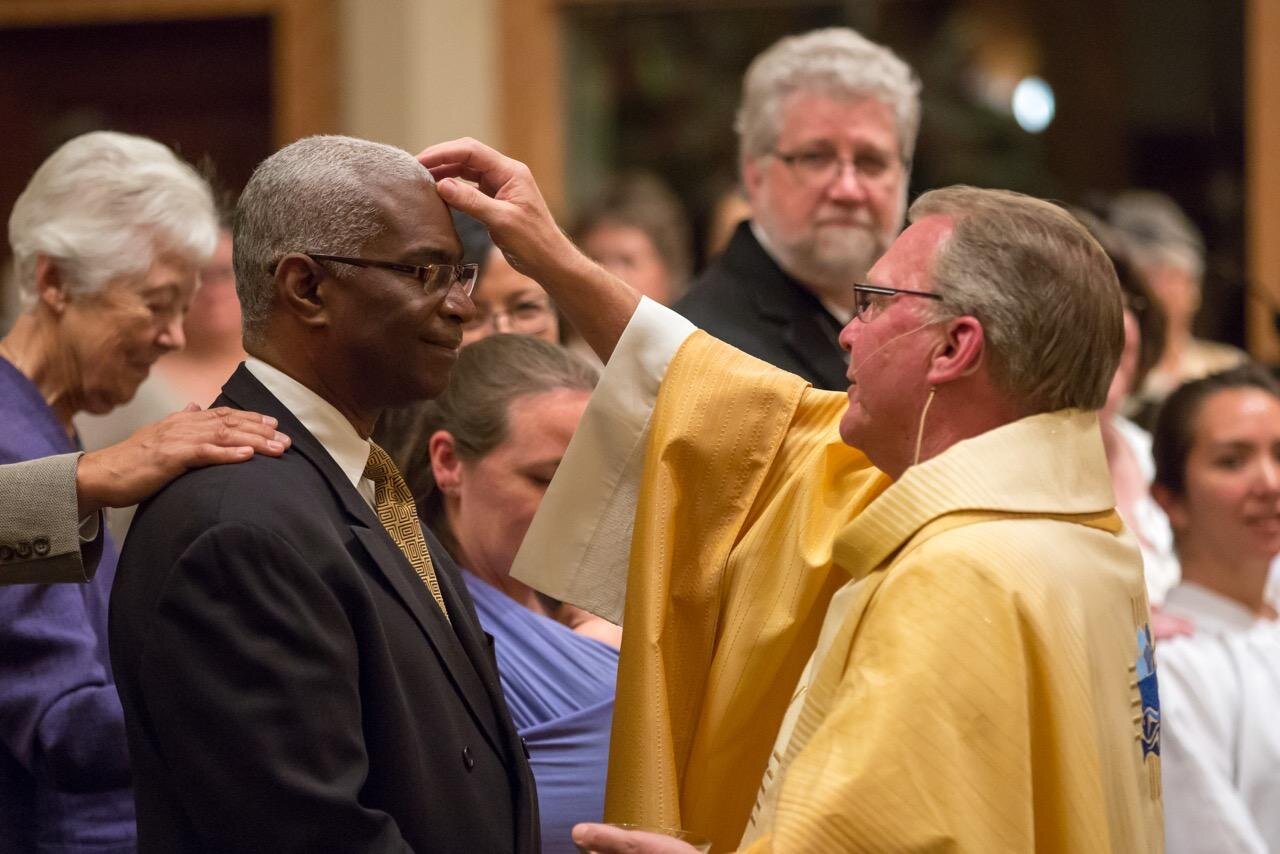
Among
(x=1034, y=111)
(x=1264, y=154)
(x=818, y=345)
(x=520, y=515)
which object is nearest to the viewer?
(x=520, y=515)

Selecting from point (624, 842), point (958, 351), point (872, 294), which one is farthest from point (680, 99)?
point (624, 842)

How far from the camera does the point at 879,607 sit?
201 centimetres

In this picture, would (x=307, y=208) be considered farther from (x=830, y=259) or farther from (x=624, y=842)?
(x=830, y=259)

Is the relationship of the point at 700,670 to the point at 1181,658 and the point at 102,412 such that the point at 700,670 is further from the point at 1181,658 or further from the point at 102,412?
the point at 1181,658

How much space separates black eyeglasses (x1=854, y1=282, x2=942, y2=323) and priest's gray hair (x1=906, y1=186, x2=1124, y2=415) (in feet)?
0.06

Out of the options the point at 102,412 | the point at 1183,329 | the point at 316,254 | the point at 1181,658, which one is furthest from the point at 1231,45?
the point at 316,254

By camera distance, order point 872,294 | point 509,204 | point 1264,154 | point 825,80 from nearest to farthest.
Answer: point 872,294, point 509,204, point 825,80, point 1264,154

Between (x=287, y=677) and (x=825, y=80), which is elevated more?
(x=825, y=80)

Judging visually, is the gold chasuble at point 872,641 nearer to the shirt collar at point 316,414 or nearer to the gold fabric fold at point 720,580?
the gold fabric fold at point 720,580

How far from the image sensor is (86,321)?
2.82 metres

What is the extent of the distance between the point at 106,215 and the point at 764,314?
125 cm

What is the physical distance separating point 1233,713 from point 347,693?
204 centimetres

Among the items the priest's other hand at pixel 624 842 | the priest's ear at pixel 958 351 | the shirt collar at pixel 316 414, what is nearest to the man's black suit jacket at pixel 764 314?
the priest's ear at pixel 958 351

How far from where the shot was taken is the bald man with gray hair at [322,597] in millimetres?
1837
